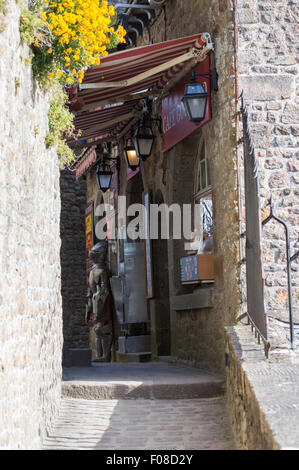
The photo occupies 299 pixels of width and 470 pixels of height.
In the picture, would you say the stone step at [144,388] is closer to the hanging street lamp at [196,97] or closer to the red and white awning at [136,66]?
the hanging street lamp at [196,97]

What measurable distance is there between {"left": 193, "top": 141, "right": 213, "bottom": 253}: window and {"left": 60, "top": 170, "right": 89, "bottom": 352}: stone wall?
228 centimetres

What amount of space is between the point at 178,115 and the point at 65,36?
162 inches

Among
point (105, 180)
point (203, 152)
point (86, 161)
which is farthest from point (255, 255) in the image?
point (86, 161)

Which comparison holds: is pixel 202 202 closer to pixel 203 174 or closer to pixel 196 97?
pixel 203 174

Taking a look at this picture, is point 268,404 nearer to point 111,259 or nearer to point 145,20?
point 145,20

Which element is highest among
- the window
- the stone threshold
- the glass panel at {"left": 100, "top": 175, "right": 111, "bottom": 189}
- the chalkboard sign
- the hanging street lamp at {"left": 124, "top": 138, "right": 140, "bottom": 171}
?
the hanging street lamp at {"left": 124, "top": 138, "right": 140, "bottom": 171}

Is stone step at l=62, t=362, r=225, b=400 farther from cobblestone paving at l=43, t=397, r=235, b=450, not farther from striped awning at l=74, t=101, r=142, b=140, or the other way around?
striped awning at l=74, t=101, r=142, b=140

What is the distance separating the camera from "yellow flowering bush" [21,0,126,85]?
5840 millimetres

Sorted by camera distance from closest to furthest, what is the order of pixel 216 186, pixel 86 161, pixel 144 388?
pixel 144 388, pixel 216 186, pixel 86 161

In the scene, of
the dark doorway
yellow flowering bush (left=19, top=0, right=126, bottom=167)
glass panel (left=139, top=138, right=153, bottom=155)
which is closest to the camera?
yellow flowering bush (left=19, top=0, right=126, bottom=167)

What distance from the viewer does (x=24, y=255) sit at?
5.18m

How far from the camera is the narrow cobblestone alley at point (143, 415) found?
578 centimetres

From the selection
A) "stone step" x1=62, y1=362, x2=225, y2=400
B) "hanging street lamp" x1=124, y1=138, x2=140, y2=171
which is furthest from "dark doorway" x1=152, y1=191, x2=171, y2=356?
"stone step" x1=62, y1=362, x2=225, y2=400
